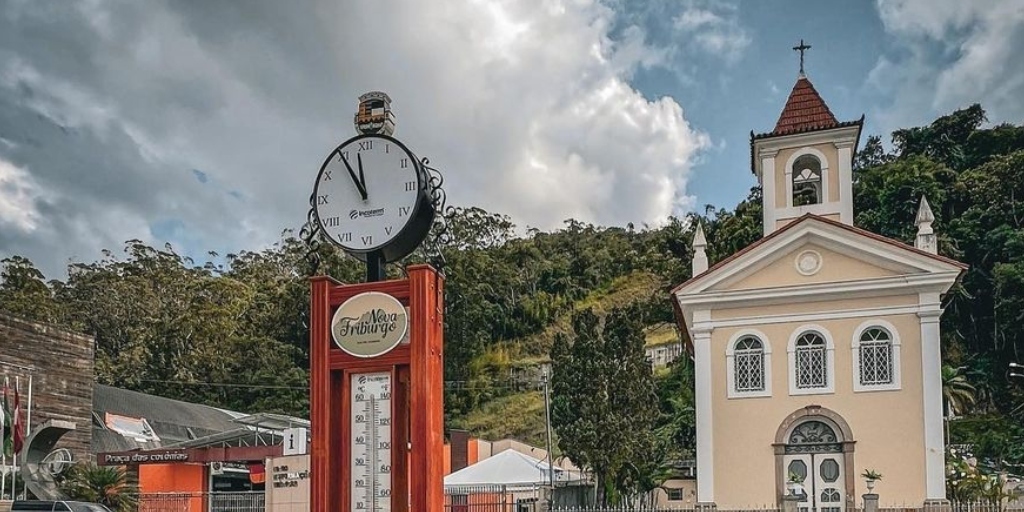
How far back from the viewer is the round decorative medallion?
68.8ft

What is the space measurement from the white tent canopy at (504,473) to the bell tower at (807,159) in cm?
755

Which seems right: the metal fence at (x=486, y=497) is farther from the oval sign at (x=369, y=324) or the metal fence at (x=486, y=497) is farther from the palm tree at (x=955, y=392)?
the oval sign at (x=369, y=324)

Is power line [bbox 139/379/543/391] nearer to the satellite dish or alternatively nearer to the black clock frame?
the satellite dish

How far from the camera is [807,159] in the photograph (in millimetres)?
22641

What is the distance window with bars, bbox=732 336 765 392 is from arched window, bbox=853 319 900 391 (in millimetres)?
1822

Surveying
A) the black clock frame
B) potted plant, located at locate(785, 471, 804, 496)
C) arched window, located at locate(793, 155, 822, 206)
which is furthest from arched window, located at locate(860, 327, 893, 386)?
the black clock frame

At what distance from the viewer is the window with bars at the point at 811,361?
20625 mm

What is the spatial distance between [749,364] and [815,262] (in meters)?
2.44

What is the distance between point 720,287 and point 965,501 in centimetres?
607

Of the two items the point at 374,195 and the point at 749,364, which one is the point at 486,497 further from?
the point at 374,195

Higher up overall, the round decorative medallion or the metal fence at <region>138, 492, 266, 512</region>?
the round decorative medallion

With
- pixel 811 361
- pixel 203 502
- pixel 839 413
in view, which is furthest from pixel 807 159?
pixel 203 502

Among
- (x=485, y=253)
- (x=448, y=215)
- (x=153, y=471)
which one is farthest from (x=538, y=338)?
(x=448, y=215)

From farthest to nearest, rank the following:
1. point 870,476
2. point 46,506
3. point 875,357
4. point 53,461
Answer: point 875,357 → point 870,476 → point 46,506 → point 53,461
